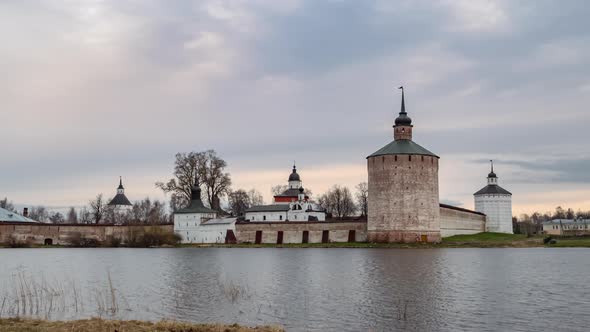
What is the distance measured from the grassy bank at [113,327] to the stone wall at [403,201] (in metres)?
33.6

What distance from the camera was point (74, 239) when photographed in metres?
52.9

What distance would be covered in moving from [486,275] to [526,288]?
3840 mm

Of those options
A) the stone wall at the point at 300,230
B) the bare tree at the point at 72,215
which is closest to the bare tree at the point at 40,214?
the bare tree at the point at 72,215

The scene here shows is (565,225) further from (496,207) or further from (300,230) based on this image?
(300,230)

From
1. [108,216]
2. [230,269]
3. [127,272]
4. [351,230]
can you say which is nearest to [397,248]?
[351,230]

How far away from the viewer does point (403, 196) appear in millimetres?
43969

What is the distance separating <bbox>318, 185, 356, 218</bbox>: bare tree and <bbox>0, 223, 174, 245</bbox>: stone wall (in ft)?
71.4

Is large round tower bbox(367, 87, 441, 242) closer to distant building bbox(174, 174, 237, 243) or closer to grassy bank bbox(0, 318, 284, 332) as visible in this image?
distant building bbox(174, 174, 237, 243)

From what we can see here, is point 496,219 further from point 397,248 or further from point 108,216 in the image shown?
point 108,216

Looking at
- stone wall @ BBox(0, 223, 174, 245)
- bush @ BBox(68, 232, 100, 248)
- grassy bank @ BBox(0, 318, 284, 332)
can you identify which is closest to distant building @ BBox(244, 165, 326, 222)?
stone wall @ BBox(0, 223, 174, 245)

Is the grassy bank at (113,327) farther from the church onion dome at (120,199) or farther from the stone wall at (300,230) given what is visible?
the church onion dome at (120,199)

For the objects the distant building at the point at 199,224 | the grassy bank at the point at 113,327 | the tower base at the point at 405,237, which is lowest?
the grassy bank at the point at 113,327

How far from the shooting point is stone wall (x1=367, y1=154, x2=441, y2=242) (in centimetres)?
4372

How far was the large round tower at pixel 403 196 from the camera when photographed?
43.8m
